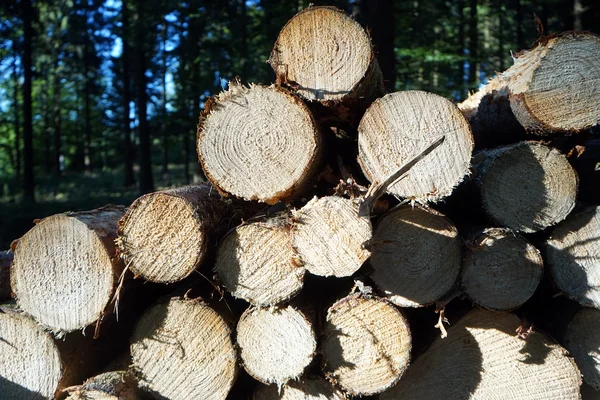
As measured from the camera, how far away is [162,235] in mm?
2443

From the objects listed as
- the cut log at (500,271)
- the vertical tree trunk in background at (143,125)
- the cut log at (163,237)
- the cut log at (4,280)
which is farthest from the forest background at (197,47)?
the cut log at (4,280)

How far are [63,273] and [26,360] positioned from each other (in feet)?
1.93

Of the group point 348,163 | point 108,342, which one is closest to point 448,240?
point 348,163

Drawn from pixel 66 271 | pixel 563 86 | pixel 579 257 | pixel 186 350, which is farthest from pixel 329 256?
pixel 563 86

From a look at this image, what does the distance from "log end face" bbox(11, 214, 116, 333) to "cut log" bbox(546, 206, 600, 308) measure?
7.27 feet

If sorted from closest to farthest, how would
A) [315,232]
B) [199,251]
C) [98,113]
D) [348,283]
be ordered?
[315,232], [199,251], [348,283], [98,113]

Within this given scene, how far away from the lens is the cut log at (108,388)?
2529 mm

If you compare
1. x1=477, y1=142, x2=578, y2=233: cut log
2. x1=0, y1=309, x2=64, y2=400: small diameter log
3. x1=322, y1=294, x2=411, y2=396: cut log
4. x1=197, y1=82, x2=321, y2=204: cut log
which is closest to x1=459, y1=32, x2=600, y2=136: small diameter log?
x1=477, y1=142, x2=578, y2=233: cut log

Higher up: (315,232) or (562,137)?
(562,137)

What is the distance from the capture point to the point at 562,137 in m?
3.17

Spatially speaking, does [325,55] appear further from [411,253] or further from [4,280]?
[4,280]

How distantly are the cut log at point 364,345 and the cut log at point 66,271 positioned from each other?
106cm

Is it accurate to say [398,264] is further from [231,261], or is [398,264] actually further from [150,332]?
[150,332]

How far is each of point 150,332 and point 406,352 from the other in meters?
1.22
